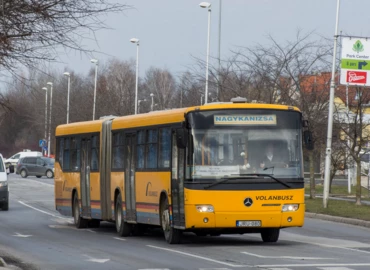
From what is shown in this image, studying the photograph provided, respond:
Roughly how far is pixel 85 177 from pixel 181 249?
8.18 m

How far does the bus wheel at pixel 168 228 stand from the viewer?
66.9 ft

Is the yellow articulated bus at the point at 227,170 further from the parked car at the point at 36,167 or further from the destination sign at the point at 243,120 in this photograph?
the parked car at the point at 36,167

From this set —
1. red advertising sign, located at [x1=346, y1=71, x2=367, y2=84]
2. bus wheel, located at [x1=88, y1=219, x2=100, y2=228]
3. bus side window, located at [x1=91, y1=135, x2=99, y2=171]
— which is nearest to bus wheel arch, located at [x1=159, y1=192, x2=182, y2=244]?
bus side window, located at [x1=91, y1=135, x2=99, y2=171]

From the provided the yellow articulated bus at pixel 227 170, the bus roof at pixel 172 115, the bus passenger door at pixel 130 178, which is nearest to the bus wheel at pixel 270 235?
the yellow articulated bus at pixel 227 170

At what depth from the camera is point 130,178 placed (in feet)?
76.3

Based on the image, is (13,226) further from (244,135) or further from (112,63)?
(112,63)

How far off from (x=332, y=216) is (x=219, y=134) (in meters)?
11.4

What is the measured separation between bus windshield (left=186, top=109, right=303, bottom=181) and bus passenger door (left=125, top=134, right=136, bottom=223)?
3.61 meters

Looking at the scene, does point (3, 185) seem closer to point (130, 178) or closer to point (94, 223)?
point (94, 223)

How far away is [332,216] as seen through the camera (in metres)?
30.4

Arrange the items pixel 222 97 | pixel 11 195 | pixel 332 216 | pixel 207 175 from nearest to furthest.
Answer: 1. pixel 207 175
2. pixel 332 216
3. pixel 222 97
4. pixel 11 195

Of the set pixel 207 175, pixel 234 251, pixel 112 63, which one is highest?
pixel 112 63

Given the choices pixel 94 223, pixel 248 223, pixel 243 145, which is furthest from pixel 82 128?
pixel 248 223

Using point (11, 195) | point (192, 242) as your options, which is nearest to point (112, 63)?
point (11, 195)
